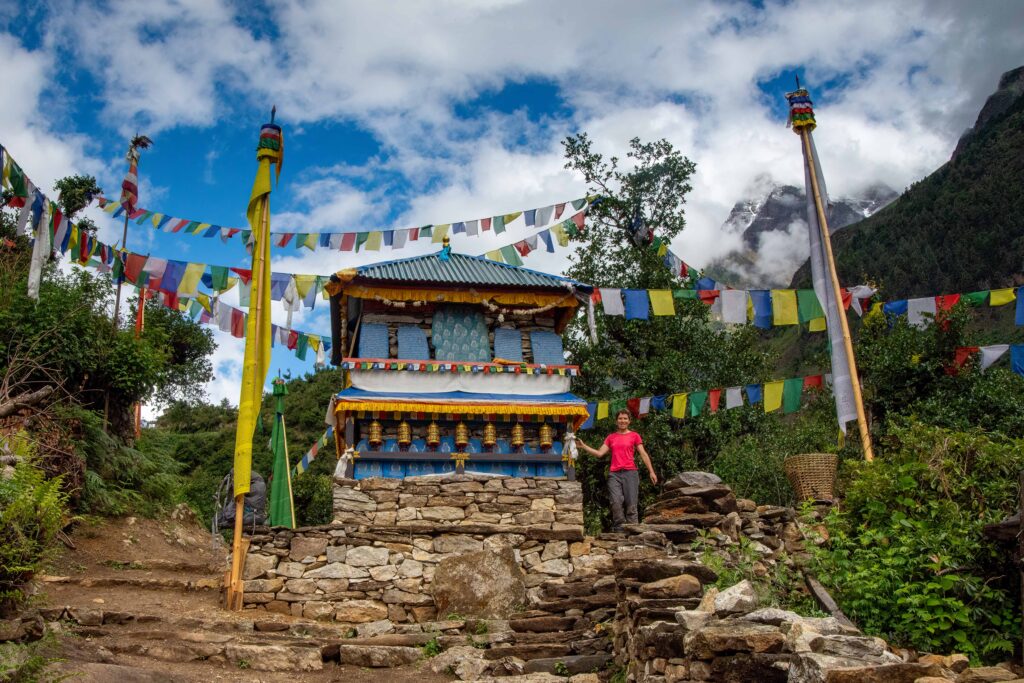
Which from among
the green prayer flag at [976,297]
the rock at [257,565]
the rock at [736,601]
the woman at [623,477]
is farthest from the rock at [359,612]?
the green prayer flag at [976,297]

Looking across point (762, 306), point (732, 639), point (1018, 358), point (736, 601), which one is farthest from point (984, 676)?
point (762, 306)

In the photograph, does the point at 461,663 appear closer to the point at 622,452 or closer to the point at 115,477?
the point at 622,452

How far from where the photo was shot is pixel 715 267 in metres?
83.5

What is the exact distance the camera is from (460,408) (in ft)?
50.0

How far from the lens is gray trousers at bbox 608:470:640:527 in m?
12.3

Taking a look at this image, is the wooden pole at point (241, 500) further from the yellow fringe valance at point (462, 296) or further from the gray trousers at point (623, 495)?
the gray trousers at point (623, 495)

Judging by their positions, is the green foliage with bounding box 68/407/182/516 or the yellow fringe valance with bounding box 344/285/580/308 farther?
the yellow fringe valance with bounding box 344/285/580/308

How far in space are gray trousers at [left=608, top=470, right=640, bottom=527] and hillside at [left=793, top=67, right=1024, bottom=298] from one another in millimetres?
28791

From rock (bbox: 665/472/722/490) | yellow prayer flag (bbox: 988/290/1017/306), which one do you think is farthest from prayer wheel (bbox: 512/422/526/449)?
yellow prayer flag (bbox: 988/290/1017/306)

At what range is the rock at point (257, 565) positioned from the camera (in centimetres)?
1098

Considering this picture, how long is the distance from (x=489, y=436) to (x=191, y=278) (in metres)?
5.77

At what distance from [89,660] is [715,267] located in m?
79.7

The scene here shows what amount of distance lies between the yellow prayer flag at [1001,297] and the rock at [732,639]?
33.2 feet

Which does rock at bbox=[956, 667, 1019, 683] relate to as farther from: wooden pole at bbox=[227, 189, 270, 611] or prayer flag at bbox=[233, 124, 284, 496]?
prayer flag at bbox=[233, 124, 284, 496]
